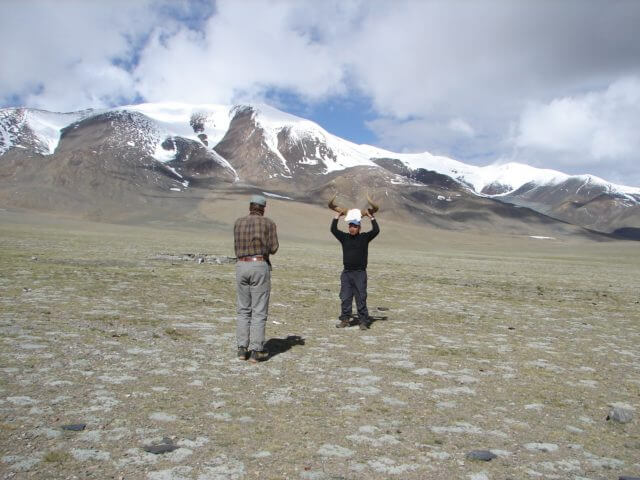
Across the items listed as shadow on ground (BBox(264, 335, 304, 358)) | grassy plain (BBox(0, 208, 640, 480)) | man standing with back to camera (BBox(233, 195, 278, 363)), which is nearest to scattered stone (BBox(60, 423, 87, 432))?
grassy plain (BBox(0, 208, 640, 480))

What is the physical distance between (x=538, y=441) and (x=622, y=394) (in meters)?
2.45

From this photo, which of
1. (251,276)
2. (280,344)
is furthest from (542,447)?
(280,344)

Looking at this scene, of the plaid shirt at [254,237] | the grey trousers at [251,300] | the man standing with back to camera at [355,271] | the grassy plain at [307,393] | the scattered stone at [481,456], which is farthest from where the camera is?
the man standing with back to camera at [355,271]

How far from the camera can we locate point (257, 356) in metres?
7.93

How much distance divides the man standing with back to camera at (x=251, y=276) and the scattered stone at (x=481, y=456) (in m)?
3.80

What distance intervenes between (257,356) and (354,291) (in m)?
3.73

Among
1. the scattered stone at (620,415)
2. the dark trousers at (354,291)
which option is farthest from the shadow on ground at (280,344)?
the scattered stone at (620,415)

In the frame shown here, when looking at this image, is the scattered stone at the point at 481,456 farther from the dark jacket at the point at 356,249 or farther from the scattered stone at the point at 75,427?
the dark jacket at the point at 356,249

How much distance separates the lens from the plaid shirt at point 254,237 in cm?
823

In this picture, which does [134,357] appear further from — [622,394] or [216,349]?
[622,394]

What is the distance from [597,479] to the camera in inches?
181

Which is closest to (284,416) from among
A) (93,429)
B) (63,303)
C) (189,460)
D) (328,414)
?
(328,414)

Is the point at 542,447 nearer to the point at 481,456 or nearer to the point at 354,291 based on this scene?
the point at 481,456

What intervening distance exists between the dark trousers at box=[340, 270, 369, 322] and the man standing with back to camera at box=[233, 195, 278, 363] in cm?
321
